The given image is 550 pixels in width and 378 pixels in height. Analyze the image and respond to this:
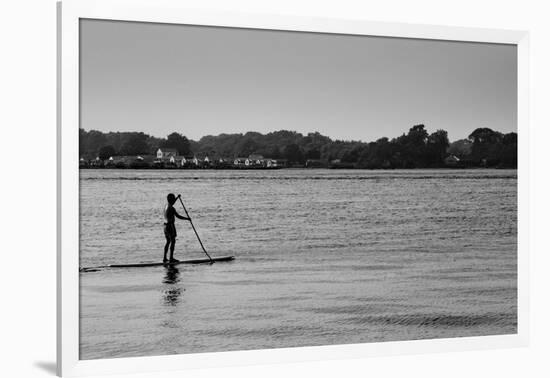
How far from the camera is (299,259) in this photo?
7.24 metres

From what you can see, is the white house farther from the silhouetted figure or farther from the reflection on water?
the reflection on water

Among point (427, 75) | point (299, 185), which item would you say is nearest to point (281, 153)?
point (299, 185)

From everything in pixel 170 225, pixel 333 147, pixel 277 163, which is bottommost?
pixel 170 225

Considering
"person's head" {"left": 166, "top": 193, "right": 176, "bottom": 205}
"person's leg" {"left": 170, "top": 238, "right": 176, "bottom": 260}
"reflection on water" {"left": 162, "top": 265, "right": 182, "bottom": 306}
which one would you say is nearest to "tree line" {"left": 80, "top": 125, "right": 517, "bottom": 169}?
"person's head" {"left": 166, "top": 193, "right": 176, "bottom": 205}

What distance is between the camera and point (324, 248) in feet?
24.0

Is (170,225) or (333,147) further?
(333,147)

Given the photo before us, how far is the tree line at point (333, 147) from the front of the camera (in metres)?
6.86

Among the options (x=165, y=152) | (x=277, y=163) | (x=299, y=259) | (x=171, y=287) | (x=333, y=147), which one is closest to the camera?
(x=171, y=287)

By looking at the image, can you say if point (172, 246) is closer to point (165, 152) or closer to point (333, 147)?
point (165, 152)

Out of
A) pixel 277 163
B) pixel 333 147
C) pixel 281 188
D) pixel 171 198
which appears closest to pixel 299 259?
pixel 281 188

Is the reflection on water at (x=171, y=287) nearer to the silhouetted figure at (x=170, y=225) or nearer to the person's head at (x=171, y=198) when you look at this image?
the silhouetted figure at (x=170, y=225)

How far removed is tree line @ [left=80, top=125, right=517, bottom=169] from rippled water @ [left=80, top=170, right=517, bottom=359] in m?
0.12

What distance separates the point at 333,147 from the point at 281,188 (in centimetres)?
54

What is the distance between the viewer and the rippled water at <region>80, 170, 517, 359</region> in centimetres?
678
